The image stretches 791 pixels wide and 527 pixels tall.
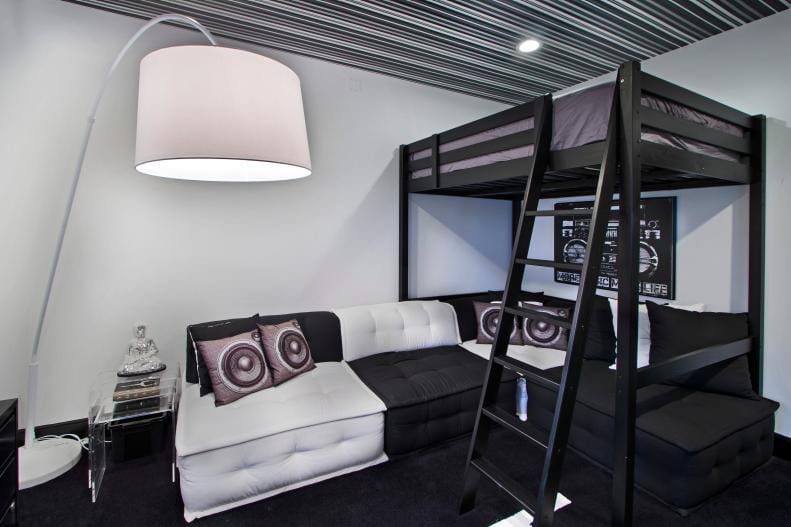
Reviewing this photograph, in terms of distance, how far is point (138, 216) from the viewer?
256cm

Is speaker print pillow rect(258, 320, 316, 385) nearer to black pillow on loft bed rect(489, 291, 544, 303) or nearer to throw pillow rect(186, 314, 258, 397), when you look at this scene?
throw pillow rect(186, 314, 258, 397)

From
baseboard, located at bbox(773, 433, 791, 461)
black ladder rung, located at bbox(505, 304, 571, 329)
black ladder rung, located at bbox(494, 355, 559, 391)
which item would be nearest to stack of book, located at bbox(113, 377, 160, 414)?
black ladder rung, located at bbox(494, 355, 559, 391)

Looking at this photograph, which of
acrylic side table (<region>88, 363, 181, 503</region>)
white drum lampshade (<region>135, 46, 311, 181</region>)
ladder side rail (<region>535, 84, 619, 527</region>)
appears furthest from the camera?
acrylic side table (<region>88, 363, 181, 503</region>)

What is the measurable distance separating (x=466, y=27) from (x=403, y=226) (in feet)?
5.13

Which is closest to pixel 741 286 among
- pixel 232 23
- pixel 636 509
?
pixel 636 509

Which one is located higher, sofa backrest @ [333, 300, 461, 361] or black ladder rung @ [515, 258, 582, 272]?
black ladder rung @ [515, 258, 582, 272]

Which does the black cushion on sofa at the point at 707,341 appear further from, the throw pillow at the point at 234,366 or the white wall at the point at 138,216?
the throw pillow at the point at 234,366

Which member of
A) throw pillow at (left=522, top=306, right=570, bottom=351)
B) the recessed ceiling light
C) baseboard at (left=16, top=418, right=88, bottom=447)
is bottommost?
baseboard at (left=16, top=418, right=88, bottom=447)

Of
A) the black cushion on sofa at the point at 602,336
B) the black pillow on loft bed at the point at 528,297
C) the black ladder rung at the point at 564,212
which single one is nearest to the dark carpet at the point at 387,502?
the black cushion on sofa at the point at 602,336

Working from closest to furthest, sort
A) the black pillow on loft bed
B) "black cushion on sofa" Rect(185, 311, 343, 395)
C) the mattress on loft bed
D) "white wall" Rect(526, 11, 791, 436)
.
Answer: the mattress on loft bed < "white wall" Rect(526, 11, 791, 436) < "black cushion on sofa" Rect(185, 311, 343, 395) < the black pillow on loft bed

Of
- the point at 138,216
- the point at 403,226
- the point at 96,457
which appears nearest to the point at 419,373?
the point at 403,226

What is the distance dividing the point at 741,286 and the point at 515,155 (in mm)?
1685

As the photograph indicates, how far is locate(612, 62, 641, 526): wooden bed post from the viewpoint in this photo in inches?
64.5

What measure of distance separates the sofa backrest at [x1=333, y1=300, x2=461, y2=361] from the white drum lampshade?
5.99 ft
